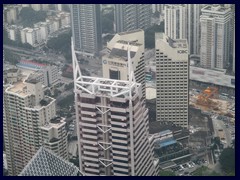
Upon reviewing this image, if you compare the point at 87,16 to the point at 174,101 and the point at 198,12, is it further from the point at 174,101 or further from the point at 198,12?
the point at 174,101

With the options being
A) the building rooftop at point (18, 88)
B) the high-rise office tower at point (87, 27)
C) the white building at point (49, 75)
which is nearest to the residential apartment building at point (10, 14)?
the high-rise office tower at point (87, 27)

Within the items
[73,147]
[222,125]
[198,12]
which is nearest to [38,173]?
[73,147]

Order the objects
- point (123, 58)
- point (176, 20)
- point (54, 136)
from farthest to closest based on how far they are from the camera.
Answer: point (176, 20), point (123, 58), point (54, 136)

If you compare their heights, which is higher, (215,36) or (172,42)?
(172,42)

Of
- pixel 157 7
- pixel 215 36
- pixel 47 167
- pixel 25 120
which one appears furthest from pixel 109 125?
pixel 157 7

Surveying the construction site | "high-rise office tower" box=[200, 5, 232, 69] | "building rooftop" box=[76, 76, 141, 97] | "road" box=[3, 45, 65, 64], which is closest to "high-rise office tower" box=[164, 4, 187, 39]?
"high-rise office tower" box=[200, 5, 232, 69]

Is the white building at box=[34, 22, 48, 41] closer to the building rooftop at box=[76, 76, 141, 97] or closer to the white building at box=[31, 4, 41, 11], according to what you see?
the white building at box=[31, 4, 41, 11]

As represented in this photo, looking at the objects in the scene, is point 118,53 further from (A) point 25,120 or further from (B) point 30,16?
(B) point 30,16
